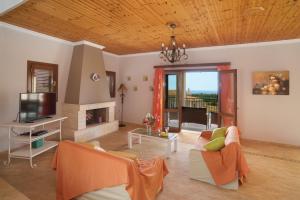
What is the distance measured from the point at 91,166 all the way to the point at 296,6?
12.2 feet

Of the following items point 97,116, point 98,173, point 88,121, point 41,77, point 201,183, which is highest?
point 41,77

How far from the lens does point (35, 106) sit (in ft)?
12.6

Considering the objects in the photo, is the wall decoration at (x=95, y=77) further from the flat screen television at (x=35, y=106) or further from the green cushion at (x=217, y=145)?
the green cushion at (x=217, y=145)

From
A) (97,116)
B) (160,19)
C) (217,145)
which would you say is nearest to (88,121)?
(97,116)

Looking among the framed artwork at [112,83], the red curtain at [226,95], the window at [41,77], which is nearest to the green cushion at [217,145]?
the red curtain at [226,95]

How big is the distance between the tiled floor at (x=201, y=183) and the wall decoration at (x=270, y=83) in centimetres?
155

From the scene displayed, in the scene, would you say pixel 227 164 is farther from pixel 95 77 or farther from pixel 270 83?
pixel 95 77

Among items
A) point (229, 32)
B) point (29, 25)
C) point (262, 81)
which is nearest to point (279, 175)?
point (262, 81)

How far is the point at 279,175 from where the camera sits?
10.3ft

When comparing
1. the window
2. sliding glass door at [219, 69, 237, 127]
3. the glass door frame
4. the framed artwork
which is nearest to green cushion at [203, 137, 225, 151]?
sliding glass door at [219, 69, 237, 127]

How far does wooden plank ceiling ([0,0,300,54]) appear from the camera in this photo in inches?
113

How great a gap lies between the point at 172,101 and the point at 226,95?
5.93 feet

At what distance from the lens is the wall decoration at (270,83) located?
4.75 meters

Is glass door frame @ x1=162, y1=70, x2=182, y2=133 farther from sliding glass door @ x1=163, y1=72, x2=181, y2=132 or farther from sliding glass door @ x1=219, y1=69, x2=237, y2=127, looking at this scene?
sliding glass door @ x1=219, y1=69, x2=237, y2=127
